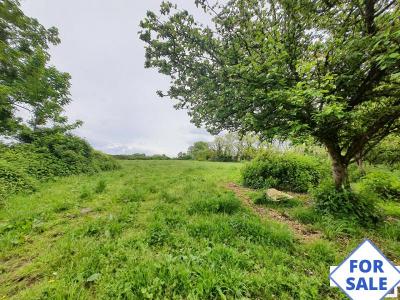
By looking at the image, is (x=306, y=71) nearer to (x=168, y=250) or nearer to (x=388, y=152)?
(x=168, y=250)

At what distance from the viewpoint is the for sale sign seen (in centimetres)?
155

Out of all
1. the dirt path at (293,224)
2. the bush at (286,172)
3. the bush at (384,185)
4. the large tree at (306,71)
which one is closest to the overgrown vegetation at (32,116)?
the large tree at (306,71)

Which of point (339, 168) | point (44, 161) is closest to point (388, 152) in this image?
point (339, 168)

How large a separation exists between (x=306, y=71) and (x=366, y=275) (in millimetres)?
3491

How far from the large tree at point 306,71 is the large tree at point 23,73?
4975mm

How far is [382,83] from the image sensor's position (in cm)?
423

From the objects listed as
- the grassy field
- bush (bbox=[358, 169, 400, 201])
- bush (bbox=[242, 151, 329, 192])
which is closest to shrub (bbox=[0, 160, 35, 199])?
the grassy field

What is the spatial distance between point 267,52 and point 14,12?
315 inches

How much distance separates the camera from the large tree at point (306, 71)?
3496 mm

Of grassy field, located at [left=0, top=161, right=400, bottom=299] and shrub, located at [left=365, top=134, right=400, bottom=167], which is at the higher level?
shrub, located at [left=365, top=134, right=400, bottom=167]

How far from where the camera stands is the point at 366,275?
1.65 m

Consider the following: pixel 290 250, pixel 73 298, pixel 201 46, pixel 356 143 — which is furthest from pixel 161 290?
pixel 201 46

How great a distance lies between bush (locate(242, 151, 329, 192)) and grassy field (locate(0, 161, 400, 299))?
3210 millimetres

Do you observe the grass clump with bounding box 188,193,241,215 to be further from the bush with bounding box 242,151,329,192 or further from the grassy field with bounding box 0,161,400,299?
the bush with bounding box 242,151,329,192
